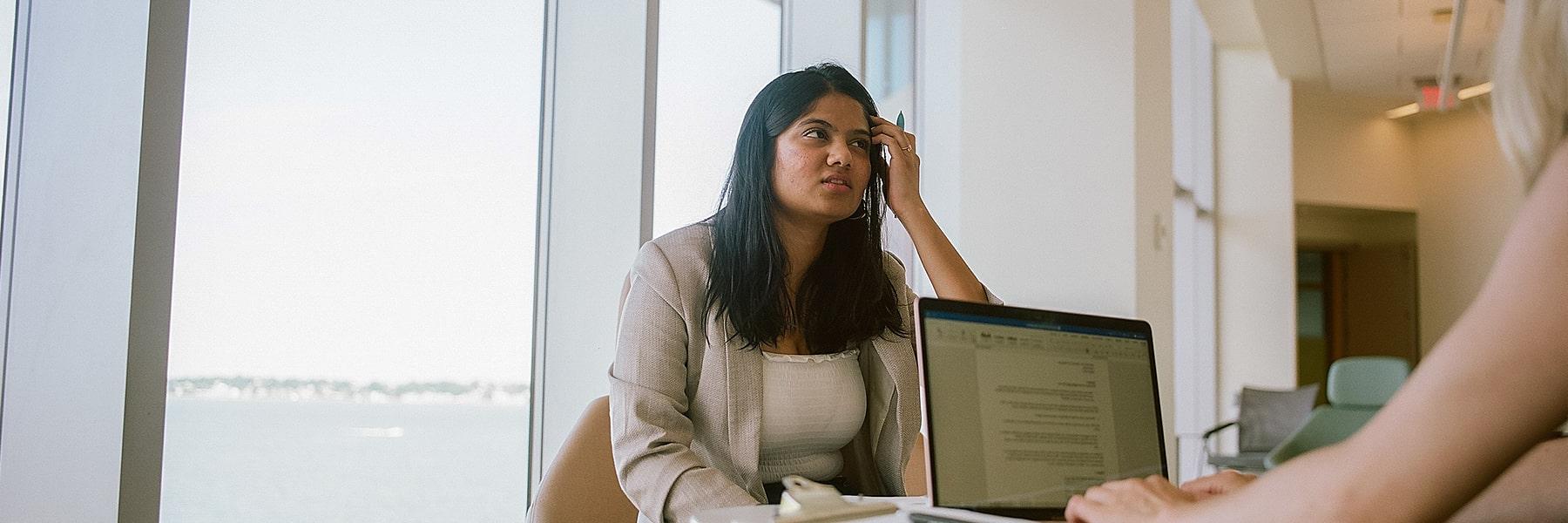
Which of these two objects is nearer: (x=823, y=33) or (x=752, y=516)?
(x=752, y=516)

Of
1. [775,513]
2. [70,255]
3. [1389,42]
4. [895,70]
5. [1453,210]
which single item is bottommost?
[775,513]

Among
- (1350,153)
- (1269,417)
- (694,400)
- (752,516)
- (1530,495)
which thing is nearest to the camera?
(1530,495)

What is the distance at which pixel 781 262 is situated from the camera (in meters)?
1.95

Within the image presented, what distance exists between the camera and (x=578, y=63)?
3.13 meters

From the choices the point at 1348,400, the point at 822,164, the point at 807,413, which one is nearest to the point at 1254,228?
the point at 1348,400

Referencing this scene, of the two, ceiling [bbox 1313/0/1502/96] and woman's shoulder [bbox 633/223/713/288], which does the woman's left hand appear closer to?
woman's shoulder [bbox 633/223/713/288]

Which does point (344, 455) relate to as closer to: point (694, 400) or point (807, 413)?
point (694, 400)

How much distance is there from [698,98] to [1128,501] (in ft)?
8.82

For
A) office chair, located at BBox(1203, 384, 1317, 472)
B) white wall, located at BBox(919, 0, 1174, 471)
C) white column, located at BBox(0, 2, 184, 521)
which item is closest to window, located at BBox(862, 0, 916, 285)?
white wall, located at BBox(919, 0, 1174, 471)

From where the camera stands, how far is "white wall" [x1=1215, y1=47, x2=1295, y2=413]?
9.20 m

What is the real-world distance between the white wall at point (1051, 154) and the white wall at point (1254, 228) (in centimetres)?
528

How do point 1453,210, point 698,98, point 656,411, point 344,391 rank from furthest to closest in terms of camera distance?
1. point 1453,210
2. point 698,98
3. point 344,391
4. point 656,411

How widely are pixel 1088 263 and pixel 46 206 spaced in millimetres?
3436

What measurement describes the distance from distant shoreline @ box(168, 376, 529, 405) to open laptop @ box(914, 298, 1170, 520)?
1682mm
